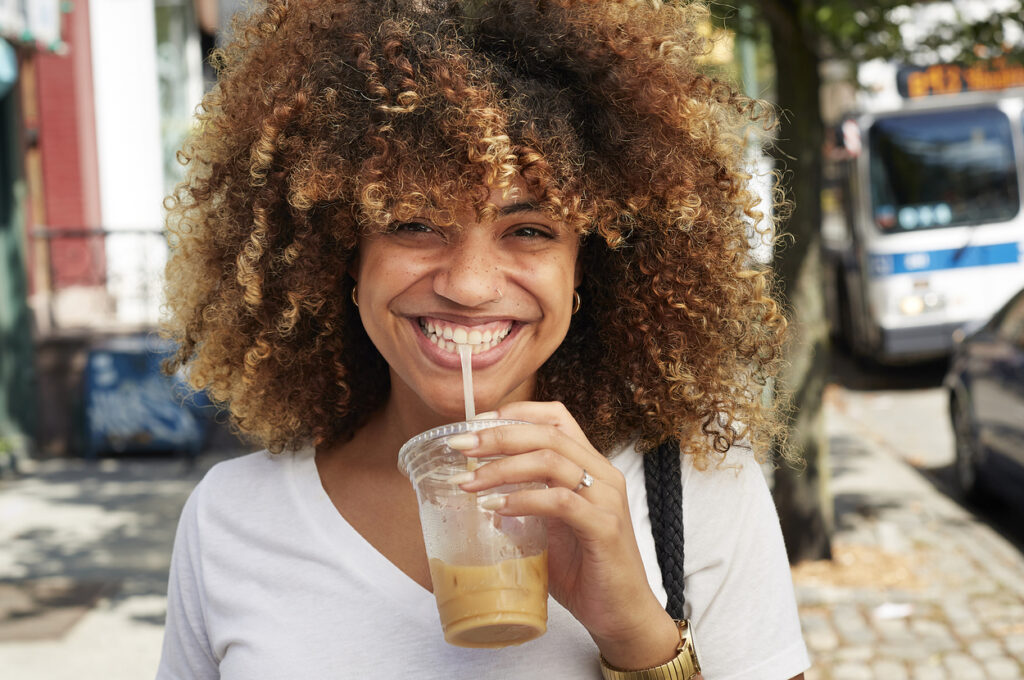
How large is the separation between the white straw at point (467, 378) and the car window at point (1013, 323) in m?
5.88

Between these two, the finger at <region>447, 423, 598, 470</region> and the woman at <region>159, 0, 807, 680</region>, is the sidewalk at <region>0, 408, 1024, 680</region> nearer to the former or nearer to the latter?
the woman at <region>159, 0, 807, 680</region>

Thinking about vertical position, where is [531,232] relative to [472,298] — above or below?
above

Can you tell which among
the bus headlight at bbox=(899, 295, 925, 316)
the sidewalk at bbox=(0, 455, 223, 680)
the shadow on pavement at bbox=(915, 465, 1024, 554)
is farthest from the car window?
the sidewalk at bbox=(0, 455, 223, 680)

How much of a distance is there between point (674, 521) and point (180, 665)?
0.89 m

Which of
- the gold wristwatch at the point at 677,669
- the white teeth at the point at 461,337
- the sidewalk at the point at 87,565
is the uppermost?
the white teeth at the point at 461,337

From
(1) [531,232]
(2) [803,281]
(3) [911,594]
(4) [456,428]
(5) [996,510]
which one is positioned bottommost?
(3) [911,594]

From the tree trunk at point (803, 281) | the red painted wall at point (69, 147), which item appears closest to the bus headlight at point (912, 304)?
the tree trunk at point (803, 281)

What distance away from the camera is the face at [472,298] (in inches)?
69.1

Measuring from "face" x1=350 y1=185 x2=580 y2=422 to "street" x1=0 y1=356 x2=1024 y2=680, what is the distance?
3.51m

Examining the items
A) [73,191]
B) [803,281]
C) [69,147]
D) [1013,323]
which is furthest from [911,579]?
[69,147]

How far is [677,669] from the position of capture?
1.64m

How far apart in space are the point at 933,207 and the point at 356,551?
1055 centimetres

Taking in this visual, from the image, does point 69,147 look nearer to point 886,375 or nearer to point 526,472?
point 886,375

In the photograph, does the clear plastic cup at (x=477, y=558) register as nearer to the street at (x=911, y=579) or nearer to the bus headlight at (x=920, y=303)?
the street at (x=911, y=579)
